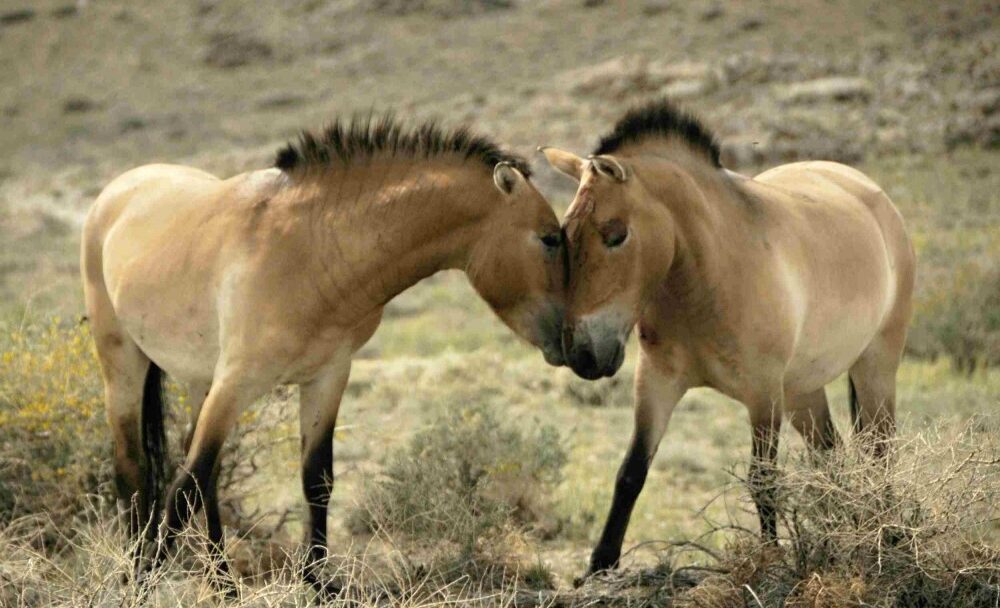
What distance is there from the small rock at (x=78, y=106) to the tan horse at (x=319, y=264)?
32.3m

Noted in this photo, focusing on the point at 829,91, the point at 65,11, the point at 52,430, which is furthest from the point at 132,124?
the point at 52,430

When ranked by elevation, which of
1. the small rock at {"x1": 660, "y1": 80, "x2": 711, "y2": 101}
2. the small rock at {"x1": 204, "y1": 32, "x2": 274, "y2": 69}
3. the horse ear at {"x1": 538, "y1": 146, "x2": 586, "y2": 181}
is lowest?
the small rock at {"x1": 204, "y1": 32, "x2": 274, "y2": 69}

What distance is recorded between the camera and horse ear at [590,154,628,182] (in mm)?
5207

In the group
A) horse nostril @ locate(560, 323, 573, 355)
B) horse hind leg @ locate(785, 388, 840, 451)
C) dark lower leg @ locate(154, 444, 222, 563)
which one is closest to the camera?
horse nostril @ locate(560, 323, 573, 355)

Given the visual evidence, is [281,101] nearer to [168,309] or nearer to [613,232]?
[168,309]

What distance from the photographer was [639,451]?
5.93m

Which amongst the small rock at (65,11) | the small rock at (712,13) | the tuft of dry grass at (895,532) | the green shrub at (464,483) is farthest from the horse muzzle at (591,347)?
the small rock at (65,11)

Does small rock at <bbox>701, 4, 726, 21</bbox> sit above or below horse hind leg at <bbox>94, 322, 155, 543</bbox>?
below

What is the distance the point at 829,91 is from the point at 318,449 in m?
23.6

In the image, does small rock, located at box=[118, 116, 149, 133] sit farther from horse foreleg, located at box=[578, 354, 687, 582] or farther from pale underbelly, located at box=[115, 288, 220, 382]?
horse foreleg, located at box=[578, 354, 687, 582]

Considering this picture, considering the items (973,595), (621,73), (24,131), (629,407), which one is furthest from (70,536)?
(24,131)

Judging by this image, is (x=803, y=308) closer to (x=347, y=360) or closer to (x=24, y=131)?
(x=347, y=360)

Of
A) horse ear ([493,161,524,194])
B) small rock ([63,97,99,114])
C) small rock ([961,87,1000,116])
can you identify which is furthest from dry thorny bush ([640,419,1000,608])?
small rock ([63,97,99,114])

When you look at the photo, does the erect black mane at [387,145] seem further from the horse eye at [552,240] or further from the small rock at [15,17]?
the small rock at [15,17]
